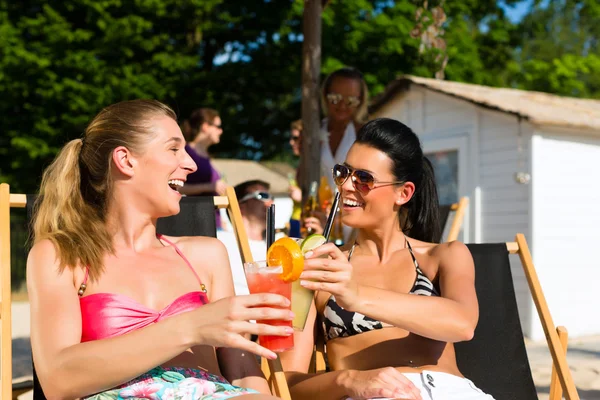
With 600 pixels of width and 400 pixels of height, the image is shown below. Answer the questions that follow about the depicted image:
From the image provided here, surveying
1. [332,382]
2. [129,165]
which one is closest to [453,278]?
[332,382]

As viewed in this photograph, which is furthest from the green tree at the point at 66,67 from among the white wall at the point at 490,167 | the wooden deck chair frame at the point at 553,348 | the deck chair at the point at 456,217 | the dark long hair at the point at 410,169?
the dark long hair at the point at 410,169

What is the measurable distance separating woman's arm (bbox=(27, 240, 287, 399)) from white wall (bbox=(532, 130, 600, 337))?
865 centimetres

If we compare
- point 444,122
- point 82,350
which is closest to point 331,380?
point 82,350

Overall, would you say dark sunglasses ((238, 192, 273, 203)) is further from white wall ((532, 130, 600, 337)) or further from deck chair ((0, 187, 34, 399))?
white wall ((532, 130, 600, 337))

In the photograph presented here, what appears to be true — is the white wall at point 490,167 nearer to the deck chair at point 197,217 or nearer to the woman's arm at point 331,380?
the deck chair at point 197,217

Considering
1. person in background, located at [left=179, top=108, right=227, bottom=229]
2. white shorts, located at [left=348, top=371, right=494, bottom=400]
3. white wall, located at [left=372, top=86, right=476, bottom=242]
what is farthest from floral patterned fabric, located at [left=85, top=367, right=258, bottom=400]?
white wall, located at [left=372, top=86, right=476, bottom=242]

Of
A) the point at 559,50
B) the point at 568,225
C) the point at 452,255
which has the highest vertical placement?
the point at 559,50

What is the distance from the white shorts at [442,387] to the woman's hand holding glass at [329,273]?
0.49 meters

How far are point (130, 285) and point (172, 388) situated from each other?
370 mm

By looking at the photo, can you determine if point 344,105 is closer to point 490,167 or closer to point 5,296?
point 5,296

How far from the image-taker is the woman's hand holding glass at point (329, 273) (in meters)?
2.09

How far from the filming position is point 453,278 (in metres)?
2.59

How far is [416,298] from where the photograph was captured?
7.82 feet

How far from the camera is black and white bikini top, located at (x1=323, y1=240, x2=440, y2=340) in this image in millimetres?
2580
